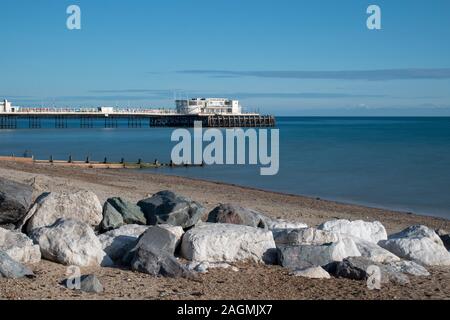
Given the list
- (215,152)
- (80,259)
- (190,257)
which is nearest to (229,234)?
(190,257)

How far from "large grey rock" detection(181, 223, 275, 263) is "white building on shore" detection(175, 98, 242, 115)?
10961 cm

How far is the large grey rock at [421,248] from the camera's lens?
9.34 m

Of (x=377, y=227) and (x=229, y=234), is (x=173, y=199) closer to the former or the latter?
(x=229, y=234)

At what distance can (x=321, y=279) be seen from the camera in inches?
317

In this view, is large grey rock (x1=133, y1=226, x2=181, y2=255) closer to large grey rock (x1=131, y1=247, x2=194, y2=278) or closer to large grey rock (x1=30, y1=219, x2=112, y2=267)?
large grey rock (x1=131, y1=247, x2=194, y2=278)

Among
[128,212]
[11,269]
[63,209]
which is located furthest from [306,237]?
[11,269]

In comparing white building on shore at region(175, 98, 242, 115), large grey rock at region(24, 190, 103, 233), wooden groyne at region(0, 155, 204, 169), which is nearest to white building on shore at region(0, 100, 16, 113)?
white building on shore at region(175, 98, 242, 115)

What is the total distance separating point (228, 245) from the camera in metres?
8.72

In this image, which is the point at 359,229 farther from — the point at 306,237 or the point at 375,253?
the point at 306,237

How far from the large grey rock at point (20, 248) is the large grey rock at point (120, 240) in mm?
933

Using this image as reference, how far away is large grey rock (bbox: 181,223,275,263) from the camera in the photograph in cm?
870

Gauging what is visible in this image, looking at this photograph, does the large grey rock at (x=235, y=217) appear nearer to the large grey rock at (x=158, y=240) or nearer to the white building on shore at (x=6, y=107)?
the large grey rock at (x=158, y=240)

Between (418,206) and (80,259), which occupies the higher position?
(80,259)
